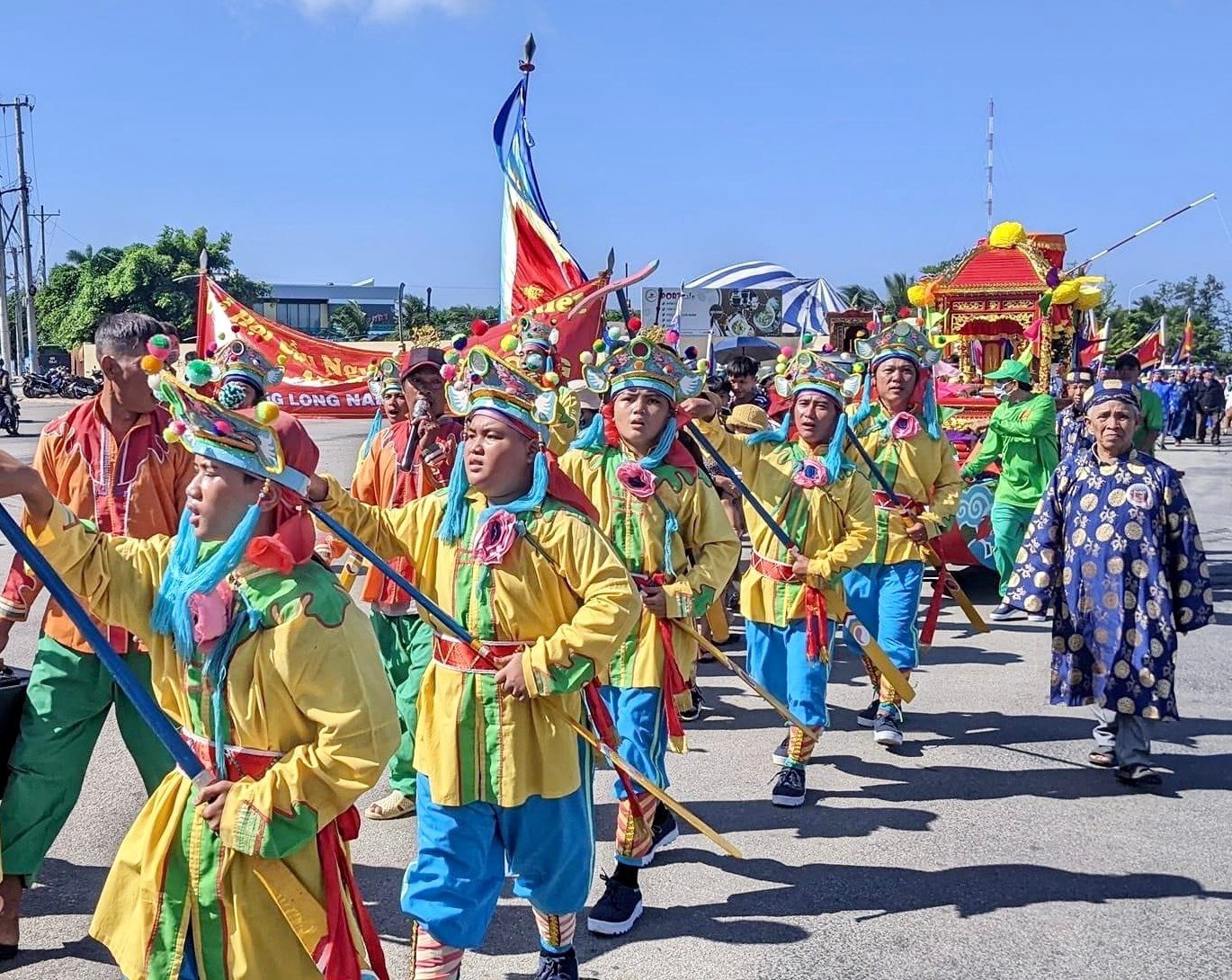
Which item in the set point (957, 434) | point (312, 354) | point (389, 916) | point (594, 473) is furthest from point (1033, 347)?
point (389, 916)

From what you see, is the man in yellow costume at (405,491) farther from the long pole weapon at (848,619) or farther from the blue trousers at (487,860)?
the blue trousers at (487,860)

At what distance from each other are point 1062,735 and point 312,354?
769 centimetres

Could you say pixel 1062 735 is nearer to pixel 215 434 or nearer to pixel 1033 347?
pixel 215 434

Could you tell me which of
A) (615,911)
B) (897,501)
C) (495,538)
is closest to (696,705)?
(897,501)

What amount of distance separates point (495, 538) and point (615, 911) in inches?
61.5

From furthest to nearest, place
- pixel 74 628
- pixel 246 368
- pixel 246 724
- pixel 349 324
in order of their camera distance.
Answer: pixel 349 324
pixel 246 368
pixel 74 628
pixel 246 724

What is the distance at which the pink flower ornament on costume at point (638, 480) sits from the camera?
4.54 metres

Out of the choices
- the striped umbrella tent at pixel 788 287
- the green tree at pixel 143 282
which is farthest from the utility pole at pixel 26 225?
the striped umbrella tent at pixel 788 287

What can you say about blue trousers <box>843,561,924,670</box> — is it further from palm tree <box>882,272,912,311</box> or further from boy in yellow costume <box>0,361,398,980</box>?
palm tree <box>882,272,912,311</box>

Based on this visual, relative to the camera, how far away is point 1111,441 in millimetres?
5699

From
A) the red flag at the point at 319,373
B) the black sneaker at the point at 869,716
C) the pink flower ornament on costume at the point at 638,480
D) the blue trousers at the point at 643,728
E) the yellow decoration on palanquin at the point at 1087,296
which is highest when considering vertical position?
the yellow decoration on palanquin at the point at 1087,296

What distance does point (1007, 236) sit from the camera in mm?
14641

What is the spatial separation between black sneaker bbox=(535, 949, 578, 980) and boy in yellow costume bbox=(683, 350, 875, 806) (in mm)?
2024

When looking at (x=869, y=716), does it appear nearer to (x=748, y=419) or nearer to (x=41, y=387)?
(x=748, y=419)
